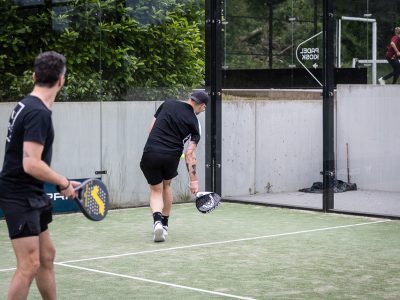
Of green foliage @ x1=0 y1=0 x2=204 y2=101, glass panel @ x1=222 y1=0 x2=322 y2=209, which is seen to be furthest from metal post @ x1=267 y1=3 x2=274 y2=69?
green foliage @ x1=0 y1=0 x2=204 y2=101

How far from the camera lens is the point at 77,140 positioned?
12.7 metres

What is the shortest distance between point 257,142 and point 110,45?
9.11 feet

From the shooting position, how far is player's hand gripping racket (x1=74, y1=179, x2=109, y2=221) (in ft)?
19.2

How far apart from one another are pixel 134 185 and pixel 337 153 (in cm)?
283

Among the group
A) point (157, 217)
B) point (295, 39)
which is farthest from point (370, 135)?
point (157, 217)

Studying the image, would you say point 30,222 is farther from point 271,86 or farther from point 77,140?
point 271,86

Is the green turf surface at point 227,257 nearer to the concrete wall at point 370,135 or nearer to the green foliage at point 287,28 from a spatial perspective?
the concrete wall at point 370,135

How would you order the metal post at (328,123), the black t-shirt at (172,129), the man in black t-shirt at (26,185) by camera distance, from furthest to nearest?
the metal post at (328,123) < the black t-shirt at (172,129) < the man in black t-shirt at (26,185)

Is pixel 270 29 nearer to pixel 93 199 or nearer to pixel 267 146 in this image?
pixel 267 146

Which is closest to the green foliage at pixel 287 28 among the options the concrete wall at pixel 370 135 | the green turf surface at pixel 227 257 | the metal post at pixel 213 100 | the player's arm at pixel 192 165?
the metal post at pixel 213 100

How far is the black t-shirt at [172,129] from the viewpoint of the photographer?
10.2 meters

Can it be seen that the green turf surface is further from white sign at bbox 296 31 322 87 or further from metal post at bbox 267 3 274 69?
metal post at bbox 267 3 274 69

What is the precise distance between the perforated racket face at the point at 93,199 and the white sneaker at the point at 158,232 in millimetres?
3944

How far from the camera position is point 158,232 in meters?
10.1
